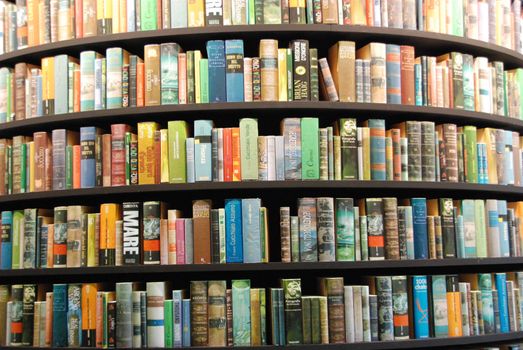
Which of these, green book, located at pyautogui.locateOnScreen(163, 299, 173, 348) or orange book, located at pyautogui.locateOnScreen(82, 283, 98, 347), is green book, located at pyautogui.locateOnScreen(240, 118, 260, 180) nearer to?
green book, located at pyautogui.locateOnScreen(163, 299, 173, 348)

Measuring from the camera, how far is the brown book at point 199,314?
6.90 ft

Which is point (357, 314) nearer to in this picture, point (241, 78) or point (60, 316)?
point (241, 78)

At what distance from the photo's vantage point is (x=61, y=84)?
7.59 ft

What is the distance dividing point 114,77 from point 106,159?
0.30 meters

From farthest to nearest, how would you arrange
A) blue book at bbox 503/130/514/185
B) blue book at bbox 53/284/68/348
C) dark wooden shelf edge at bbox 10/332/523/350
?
blue book at bbox 503/130/514/185 < blue book at bbox 53/284/68/348 < dark wooden shelf edge at bbox 10/332/523/350

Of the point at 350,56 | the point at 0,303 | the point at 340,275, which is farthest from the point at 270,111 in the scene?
the point at 0,303

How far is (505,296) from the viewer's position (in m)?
2.35

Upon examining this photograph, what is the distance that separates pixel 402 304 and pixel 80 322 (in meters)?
1.13

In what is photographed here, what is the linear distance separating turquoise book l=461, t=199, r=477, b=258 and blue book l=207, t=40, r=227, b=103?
976 millimetres

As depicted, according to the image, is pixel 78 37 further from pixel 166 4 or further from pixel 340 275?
pixel 340 275

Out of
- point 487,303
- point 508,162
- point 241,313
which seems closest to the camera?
point 241,313

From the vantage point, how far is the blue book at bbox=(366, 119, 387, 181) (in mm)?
2227

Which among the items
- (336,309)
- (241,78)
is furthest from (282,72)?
(336,309)

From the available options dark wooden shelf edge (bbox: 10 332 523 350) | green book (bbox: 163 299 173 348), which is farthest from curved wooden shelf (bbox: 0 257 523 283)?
dark wooden shelf edge (bbox: 10 332 523 350)
